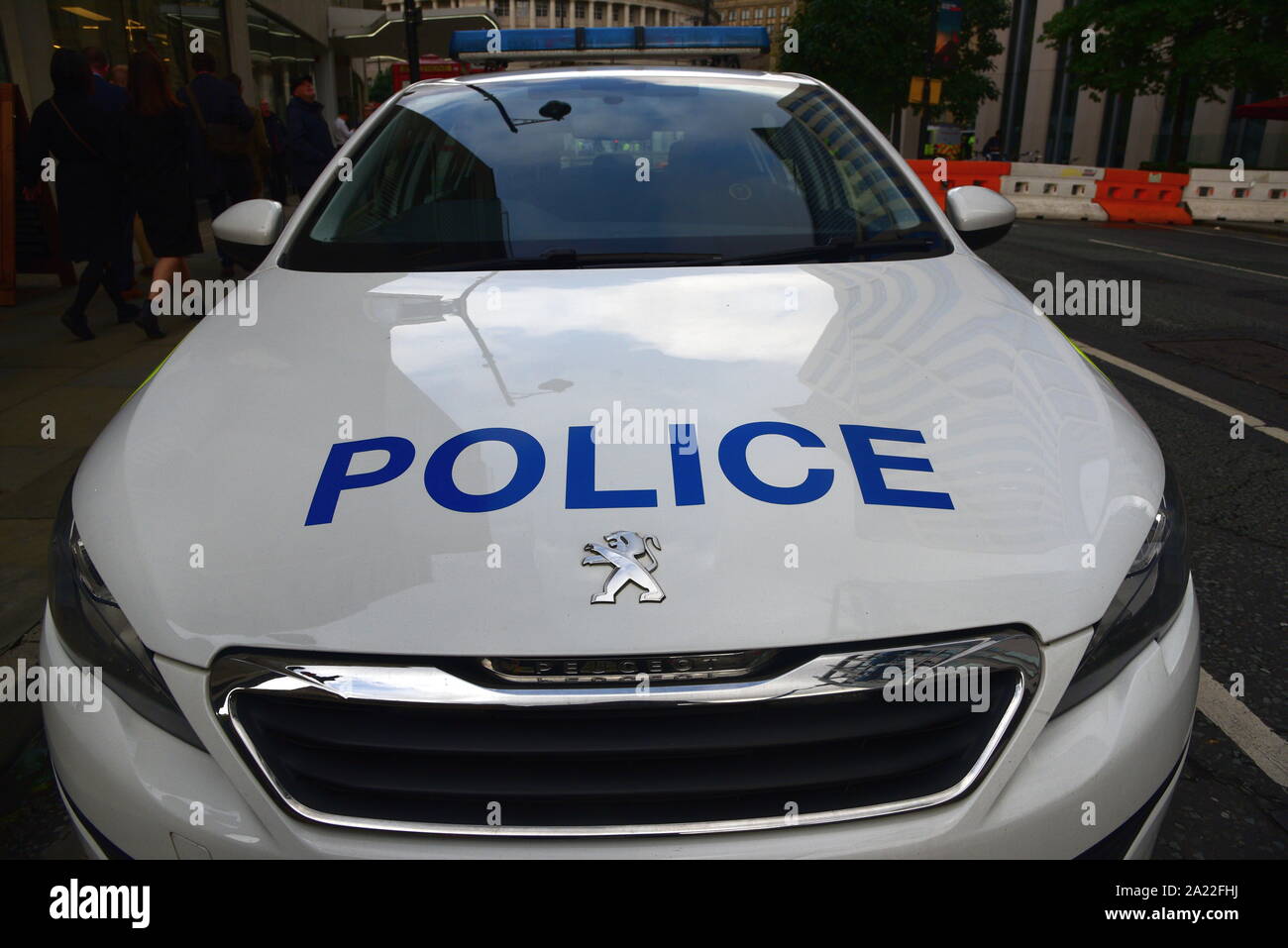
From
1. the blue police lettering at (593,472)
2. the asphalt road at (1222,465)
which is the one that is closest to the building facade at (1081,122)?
the asphalt road at (1222,465)

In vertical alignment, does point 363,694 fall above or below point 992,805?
above

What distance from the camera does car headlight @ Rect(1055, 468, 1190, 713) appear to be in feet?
4.57

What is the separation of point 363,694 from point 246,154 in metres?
9.13

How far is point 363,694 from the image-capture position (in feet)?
4.17

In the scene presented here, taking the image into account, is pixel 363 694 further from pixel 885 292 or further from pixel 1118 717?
pixel 885 292

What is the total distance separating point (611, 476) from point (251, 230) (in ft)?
5.43

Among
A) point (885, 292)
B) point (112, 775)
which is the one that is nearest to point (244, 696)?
point (112, 775)

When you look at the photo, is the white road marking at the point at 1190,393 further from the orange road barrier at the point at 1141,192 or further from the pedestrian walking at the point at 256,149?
the orange road barrier at the point at 1141,192

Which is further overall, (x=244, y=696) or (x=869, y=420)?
(x=869, y=420)

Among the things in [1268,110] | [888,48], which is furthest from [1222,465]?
[888,48]

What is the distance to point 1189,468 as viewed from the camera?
4281mm

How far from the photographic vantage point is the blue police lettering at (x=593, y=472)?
142 cm

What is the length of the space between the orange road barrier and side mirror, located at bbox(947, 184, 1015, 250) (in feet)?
56.4
